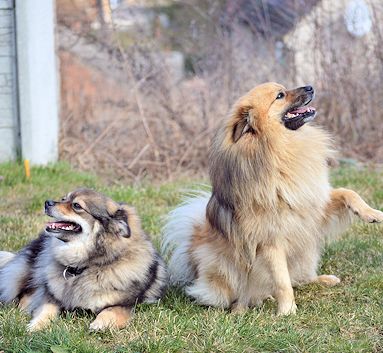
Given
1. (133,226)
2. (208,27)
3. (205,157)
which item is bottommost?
(205,157)

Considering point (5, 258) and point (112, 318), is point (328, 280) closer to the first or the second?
point (112, 318)

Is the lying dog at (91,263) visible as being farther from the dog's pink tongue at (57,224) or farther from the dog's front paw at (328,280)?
the dog's front paw at (328,280)

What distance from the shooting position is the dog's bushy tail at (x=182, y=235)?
4.70 m

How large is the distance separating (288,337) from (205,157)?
5.23 m

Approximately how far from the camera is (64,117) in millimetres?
8781

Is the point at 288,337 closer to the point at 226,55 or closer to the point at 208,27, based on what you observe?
the point at 226,55


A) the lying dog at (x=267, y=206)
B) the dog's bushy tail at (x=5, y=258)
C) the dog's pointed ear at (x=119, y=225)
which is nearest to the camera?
the dog's pointed ear at (x=119, y=225)

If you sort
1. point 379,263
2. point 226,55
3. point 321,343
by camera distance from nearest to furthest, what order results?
point 321,343, point 379,263, point 226,55

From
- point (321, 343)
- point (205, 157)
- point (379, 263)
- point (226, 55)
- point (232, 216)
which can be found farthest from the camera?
point (226, 55)

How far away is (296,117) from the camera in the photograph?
4340mm

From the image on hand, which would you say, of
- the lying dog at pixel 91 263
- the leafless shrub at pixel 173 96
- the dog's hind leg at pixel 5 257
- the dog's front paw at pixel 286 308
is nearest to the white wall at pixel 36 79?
the leafless shrub at pixel 173 96

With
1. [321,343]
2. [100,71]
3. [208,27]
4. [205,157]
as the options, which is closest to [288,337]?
[321,343]

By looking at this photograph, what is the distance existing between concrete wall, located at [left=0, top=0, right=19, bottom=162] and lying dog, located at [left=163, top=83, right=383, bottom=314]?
13.5 ft

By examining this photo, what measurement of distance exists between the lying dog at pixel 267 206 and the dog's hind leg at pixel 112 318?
0.62 m
